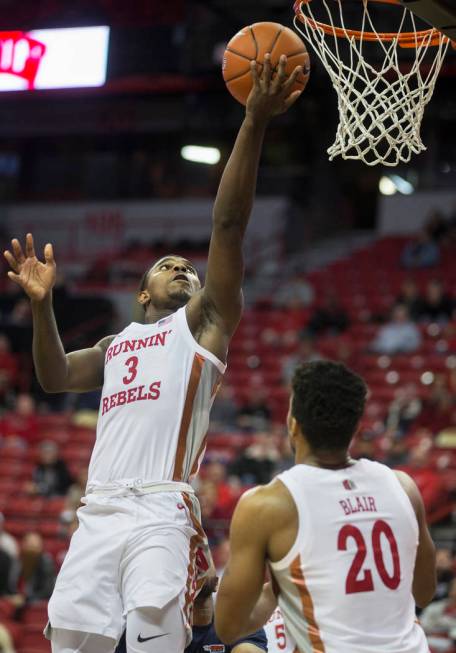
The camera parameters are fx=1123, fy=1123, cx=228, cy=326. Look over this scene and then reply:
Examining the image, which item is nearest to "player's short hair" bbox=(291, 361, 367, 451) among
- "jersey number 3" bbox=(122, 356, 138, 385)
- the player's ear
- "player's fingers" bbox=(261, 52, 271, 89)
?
"jersey number 3" bbox=(122, 356, 138, 385)

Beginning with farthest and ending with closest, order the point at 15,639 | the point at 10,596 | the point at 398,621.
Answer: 1. the point at 10,596
2. the point at 15,639
3. the point at 398,621

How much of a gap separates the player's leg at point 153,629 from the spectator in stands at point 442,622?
490 cm

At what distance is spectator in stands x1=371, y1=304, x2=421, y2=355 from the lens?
576 inches

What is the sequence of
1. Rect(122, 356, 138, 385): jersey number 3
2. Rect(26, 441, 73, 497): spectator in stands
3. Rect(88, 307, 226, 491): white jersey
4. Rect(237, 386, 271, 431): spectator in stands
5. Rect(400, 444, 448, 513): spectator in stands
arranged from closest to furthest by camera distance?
1. Rect(88, 307, 226, 491): white jersey
2. Rect(122, 356, 138, 385): jersey number 3
3. Rect(400, 444, 448, 513): spectator in stands
4. Rect(26, 441, 73, 497): spectator in stands
5. Rect(237, 386, 271, 431): spectator in stands

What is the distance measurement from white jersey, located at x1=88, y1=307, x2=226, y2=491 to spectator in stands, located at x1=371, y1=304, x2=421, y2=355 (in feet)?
35.2

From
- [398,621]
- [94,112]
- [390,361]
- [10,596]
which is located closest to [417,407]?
[390,361]

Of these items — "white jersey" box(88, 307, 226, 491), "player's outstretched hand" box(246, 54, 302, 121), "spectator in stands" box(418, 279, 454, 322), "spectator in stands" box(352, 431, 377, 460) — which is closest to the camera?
"player's outstretched hand" box(246, 54, 302, 121)

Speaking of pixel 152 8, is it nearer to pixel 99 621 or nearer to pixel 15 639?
pixel 15 639

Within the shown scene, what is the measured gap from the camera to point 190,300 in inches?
163

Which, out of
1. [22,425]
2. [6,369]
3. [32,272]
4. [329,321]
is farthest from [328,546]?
[6,369]

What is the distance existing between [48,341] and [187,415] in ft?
2.21

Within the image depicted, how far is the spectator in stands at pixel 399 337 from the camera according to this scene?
1463 cm

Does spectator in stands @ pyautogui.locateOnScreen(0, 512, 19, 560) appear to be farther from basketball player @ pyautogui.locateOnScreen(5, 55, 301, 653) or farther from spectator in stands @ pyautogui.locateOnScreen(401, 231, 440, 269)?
spectator in stands @ pyautogui.locateOnScreen(401, 231, 440, 269)

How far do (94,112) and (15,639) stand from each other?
13.3 meters
